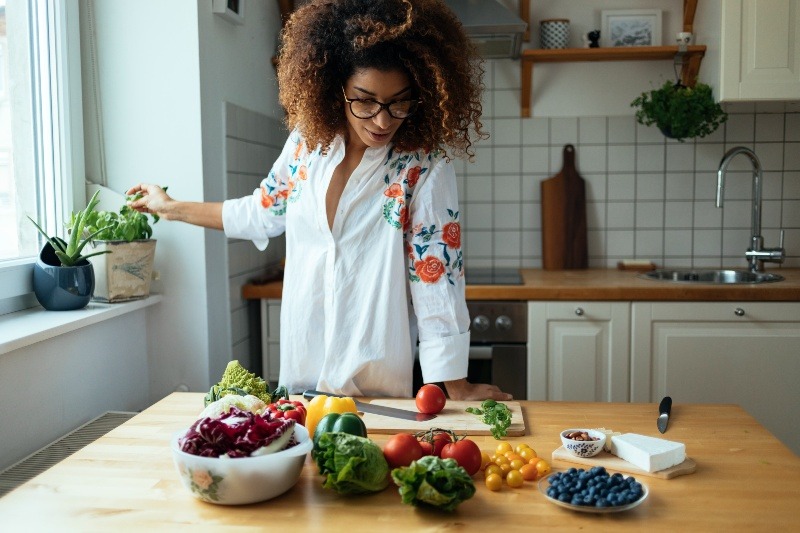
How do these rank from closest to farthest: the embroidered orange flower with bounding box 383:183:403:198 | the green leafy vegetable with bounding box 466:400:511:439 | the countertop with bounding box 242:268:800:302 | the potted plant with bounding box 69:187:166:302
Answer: the green leafy vegetable with bounding box 466:400:511:439
the embroidered orange flower with bounding box 383:183:403:198
the potted plant with bounding box 69:187:166:302
the countertop with bounding box 242:268:800:302

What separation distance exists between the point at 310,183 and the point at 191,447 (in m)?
0.80

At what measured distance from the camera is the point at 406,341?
1.83 m

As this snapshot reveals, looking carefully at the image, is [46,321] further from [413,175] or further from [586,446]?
[586,446]

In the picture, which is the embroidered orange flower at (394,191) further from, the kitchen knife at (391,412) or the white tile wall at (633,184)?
the white tile wall at (633,184)

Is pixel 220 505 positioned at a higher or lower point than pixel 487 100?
lower

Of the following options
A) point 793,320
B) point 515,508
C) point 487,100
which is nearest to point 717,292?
point 793,320

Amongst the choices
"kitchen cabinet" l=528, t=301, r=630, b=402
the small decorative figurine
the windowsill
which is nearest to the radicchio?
the windowsill

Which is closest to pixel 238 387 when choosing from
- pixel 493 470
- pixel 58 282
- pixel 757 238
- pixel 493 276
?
pixel 493 470

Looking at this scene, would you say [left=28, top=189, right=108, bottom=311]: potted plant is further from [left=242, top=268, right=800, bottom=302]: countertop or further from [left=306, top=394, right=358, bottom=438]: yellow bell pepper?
[left=306, top=394, right=358, bottom=438]: yellow bell pepper

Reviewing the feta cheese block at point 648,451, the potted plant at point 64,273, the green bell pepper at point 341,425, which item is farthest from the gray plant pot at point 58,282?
the feta cheese block at point 648,451

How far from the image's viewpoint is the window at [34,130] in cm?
Result: 203

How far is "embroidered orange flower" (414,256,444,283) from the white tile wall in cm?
176

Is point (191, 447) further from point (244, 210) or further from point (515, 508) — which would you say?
point (244, 210)

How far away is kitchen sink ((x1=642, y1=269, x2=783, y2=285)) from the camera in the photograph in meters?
3.12
